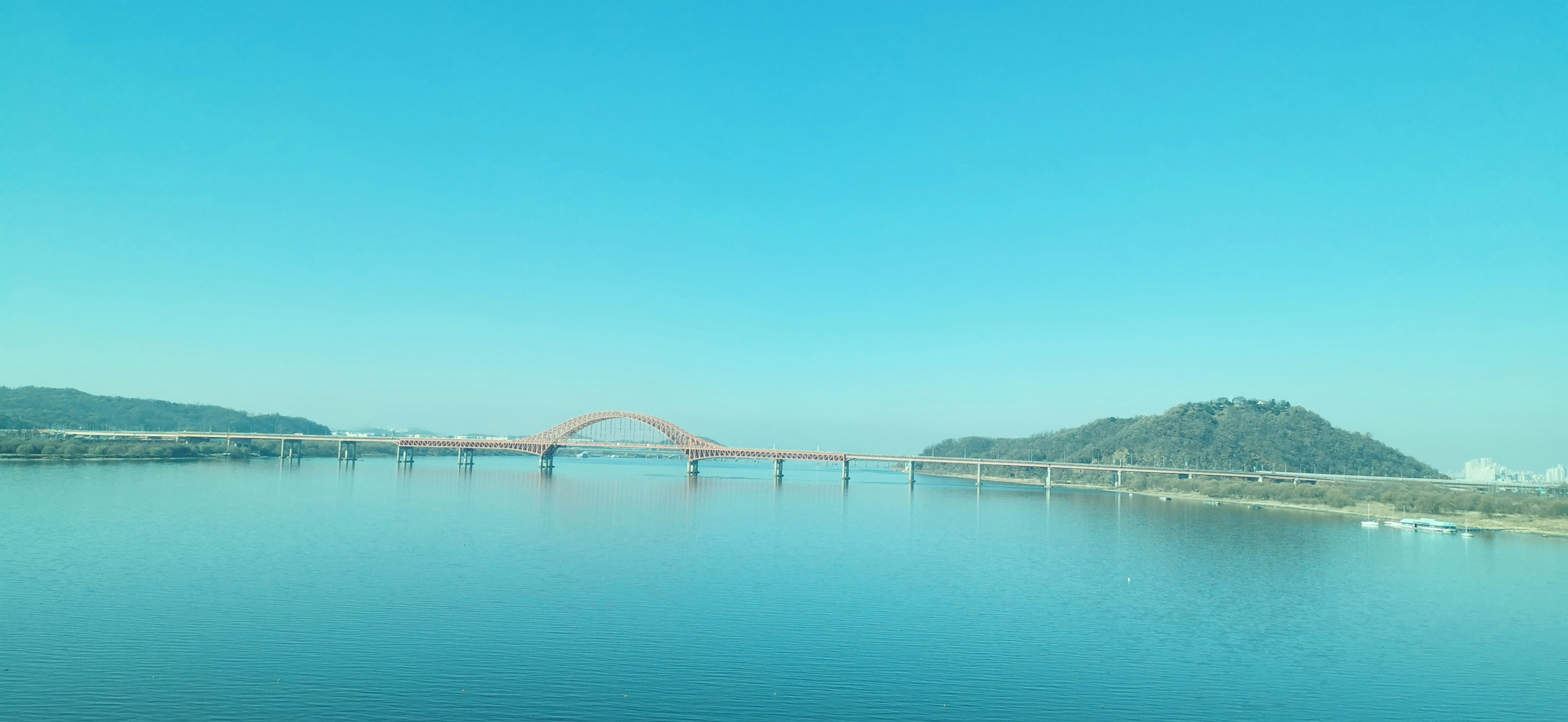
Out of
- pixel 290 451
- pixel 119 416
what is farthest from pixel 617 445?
pixel 119 416

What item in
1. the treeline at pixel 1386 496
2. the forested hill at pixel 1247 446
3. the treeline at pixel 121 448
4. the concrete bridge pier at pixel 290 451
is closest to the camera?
the treeline at pixel 1386 496

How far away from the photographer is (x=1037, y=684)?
15148 millimetres

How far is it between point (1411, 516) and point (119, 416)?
174m

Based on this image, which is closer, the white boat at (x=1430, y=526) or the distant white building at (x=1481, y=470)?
the white boat at (x=1430, y=526)

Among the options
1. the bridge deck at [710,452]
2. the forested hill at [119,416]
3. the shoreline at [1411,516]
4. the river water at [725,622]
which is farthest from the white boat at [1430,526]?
the forested hill at [119,416]

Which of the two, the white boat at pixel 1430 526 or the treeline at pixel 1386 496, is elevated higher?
the treeline at pixel 1386 496

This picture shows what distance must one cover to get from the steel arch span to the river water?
58.0 metres

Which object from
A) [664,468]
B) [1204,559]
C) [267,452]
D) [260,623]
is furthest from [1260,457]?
[267,452]

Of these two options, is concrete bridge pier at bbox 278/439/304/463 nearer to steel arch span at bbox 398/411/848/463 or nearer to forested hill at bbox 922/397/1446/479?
steel arch span at bbox 398/411/848/463

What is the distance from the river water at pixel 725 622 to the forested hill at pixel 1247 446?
65933 mm

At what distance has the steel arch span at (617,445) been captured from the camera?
9806 cm

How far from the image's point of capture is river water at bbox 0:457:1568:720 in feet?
44.5

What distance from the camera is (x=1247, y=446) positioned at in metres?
106

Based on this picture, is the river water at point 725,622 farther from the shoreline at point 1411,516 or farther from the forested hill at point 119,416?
the forested hill at point 119,416
